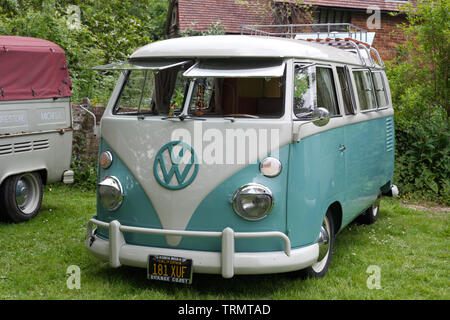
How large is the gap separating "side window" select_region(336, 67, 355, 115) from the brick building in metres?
11.7

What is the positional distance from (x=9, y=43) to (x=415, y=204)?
6497 millimetres

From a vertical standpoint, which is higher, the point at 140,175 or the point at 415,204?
the point at 140,175

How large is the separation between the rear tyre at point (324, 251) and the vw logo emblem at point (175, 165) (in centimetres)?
131

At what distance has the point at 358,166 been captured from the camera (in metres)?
6.03

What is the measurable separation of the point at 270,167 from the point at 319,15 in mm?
15900

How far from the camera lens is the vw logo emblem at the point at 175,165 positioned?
4555 mm

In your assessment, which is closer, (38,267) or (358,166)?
(38,267)

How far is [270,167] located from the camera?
448cm

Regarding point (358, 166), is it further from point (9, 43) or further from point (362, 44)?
point (9, 43)

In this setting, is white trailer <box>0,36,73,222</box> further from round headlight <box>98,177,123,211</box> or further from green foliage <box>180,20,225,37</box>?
green foliage <box>180,20,225,37</box>

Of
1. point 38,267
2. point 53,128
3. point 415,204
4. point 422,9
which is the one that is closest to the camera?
point 38,267

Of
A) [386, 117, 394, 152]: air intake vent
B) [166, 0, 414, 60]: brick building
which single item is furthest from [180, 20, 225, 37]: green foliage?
[386, 117, 394, 152]: air intake vent

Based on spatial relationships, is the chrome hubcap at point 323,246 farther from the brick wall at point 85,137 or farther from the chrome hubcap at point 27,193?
the brick wall at point 85,137

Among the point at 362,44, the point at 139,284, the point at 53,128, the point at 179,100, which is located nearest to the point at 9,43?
the point at 53,128
